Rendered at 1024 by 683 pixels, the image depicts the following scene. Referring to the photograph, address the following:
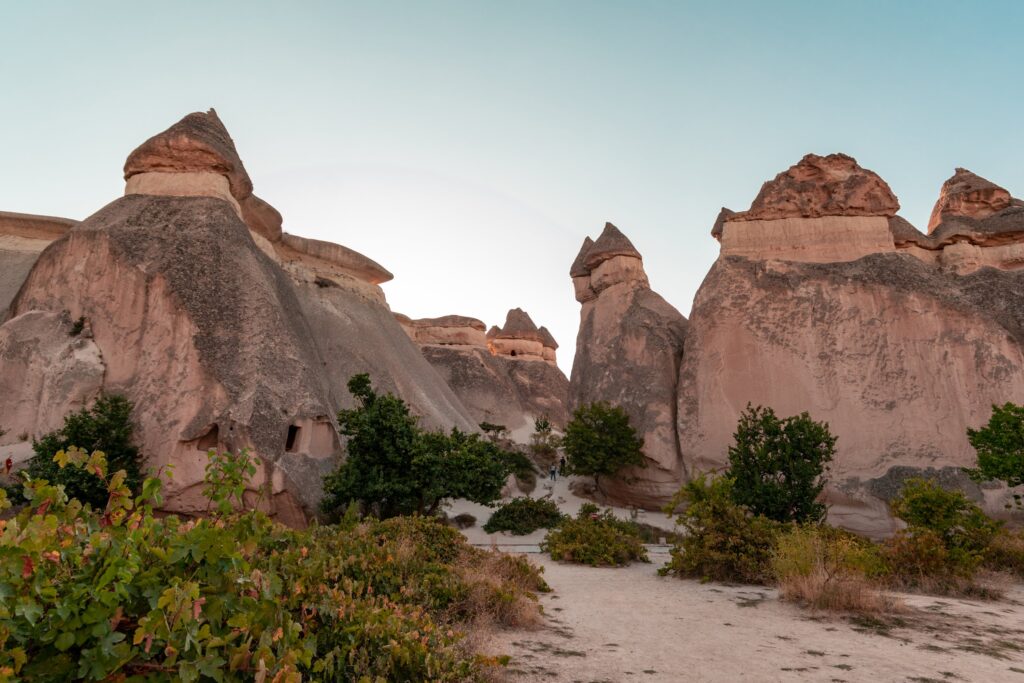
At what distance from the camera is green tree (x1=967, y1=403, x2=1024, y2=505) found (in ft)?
37.3

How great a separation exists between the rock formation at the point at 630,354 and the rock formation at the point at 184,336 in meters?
9.69

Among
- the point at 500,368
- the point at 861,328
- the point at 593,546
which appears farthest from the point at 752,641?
the point at 500,368

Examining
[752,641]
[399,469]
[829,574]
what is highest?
[829,574]

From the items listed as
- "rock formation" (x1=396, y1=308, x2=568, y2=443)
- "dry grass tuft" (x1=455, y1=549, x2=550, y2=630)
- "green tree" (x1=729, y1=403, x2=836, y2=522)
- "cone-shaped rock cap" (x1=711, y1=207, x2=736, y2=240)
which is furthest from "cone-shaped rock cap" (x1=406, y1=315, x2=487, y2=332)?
"dry grass tuft" (x1=455, y1=549, x2=550, y2=630)

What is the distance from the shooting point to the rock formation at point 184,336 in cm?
1320

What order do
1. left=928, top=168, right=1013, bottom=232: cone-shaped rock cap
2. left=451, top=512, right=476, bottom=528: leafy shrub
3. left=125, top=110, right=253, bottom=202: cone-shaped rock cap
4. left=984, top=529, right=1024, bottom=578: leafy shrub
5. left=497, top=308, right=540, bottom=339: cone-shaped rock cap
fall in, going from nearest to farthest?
left=984, top=529, right=1024, bottom=578: leafy shrub, left=451, top=512, right=476, bottom=528: leafy shrub, left=125, top=110, right=253, bottom=202: cone-shaped rock cap, left=928, top=168, right=1013, bottom=232: cone-shaped rock cap, left=497, top=308, right=540, bottom=339: cone-shaped rock cap

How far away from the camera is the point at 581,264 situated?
26.1m

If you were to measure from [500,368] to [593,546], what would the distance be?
1046 inches

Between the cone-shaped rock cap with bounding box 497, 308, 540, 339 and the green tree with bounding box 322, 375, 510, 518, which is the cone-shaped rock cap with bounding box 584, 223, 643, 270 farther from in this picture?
the cone-shaped rock cap with bounding box 497, 308, 540, 339

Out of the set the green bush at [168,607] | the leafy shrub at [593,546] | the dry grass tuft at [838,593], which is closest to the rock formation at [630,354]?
the leafy shrub at [593,546]

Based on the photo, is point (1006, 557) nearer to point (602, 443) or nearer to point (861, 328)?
point (861, 328)

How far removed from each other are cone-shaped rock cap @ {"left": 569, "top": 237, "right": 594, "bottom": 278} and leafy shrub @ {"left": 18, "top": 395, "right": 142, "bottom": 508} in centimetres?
1837

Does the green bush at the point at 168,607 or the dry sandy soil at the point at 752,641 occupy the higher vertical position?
the green bush at the point at 168,607

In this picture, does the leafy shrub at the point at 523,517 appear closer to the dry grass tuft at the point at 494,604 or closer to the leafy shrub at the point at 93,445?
the leafy shrub at the point at 93,445
